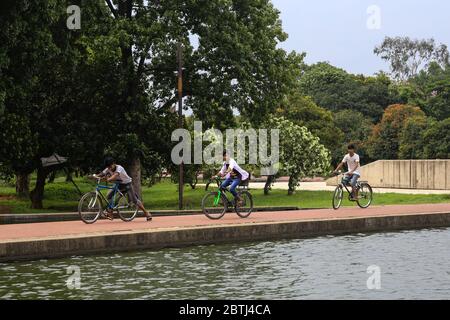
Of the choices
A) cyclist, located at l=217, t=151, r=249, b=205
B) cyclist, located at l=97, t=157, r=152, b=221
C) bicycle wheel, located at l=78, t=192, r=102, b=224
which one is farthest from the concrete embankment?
cyclist, located at l=217, t=151, r=249, b=205

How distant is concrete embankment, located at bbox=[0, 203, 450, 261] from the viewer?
1457cm

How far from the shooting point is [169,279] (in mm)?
11922

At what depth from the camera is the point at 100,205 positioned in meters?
19.2

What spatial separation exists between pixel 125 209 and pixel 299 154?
28448 mm

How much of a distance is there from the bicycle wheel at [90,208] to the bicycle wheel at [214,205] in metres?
2.80

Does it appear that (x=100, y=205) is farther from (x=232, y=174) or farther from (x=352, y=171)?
(x=352, y=171)

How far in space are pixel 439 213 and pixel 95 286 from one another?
12189mm

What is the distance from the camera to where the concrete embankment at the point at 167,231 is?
1457 cm

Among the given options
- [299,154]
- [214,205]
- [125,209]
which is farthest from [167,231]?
[299,154]

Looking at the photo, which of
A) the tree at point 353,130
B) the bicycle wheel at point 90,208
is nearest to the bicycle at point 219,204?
the bicycle wheel at point 90,208

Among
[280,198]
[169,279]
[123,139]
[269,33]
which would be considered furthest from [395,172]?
[169,279]

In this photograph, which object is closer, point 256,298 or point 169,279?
point 256,298
